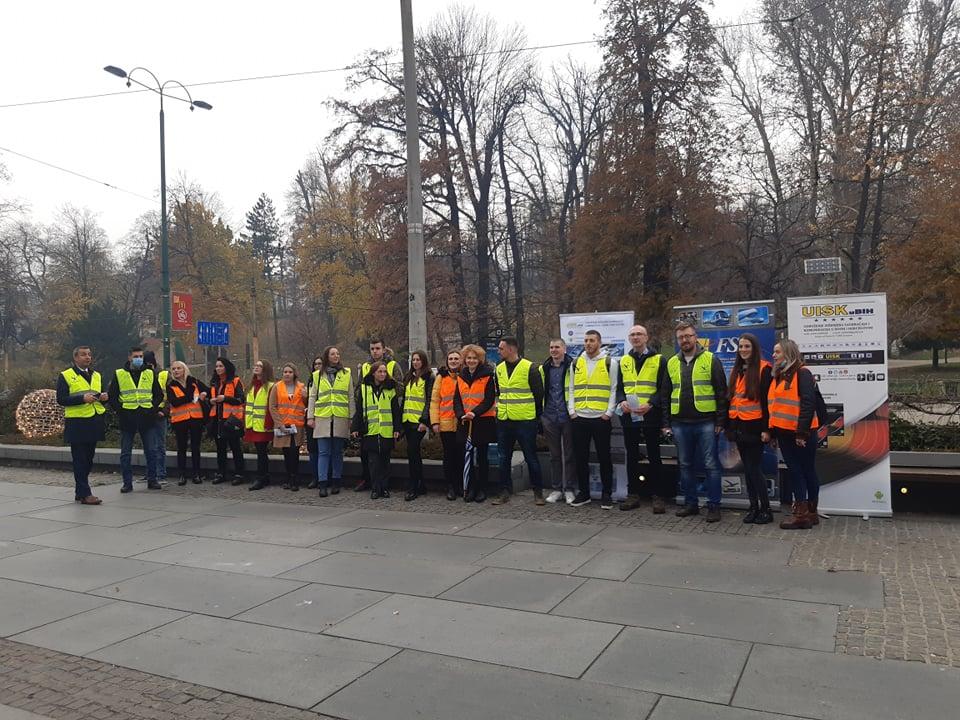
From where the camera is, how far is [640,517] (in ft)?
28.0

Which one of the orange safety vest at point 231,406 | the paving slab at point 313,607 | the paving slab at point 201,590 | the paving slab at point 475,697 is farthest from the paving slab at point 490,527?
the orange safety vest at point 231,406

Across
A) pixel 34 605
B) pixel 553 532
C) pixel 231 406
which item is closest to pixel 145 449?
pixel 231 406

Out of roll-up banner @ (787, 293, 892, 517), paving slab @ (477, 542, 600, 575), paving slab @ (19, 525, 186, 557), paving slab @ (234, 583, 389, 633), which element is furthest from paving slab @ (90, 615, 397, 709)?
roll-up banner @ (787, 293, 892, 517)

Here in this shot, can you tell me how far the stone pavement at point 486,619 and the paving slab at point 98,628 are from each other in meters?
0.02

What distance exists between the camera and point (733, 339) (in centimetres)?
909

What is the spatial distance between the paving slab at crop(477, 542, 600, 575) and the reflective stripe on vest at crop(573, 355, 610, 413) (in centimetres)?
193

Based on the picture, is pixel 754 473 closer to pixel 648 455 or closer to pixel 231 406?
pixel 648 455

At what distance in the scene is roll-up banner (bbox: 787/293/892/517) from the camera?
807 centimetres

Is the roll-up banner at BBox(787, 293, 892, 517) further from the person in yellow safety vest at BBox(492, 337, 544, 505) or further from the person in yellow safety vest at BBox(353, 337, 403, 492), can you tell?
the person in yellow safety vest at BBox(353, 337, 403, 492)

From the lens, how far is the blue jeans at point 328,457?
10.6 metres

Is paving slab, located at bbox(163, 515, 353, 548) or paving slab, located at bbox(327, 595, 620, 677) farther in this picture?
paving slab, located at bbox(163, 515, 353, 548)

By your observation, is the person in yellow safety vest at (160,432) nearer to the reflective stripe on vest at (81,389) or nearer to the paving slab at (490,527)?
the reflective stripe on vest at (81,389)

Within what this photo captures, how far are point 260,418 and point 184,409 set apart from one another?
4.56 feet

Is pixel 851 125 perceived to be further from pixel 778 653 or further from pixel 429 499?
pixel 778 653
